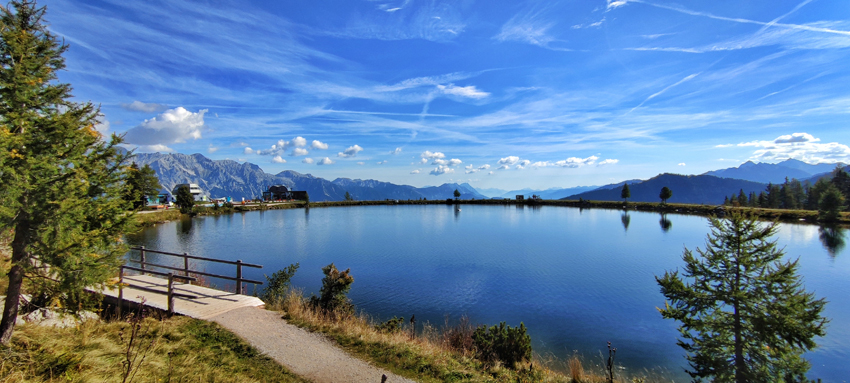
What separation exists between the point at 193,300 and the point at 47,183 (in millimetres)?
6504

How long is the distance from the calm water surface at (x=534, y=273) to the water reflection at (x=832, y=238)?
0.53 ft

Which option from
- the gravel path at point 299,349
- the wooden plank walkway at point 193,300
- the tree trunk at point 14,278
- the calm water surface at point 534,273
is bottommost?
the calm water surface at point 534,273

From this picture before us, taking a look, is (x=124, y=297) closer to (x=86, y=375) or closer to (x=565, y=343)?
(x=86, y=375)

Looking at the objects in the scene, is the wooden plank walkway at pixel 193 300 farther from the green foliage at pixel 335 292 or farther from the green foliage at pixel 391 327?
the green foliage at pixel 391 327

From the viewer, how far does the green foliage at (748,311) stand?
8836 millimetres

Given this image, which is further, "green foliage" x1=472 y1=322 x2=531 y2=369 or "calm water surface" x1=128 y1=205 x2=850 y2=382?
"calm water surface" x1=128 y1=205 x2=850 y2=382

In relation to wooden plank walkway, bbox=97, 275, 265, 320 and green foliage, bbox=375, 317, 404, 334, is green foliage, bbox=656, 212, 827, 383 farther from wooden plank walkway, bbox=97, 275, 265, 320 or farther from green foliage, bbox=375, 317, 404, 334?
wooden plank walkway, bbox=97, 275, 265, 320

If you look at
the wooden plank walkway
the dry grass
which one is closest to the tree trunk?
the wooden plank walkway

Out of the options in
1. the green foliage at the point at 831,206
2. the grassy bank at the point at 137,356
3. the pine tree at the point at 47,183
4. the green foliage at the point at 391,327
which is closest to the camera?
the grassy bank at the point at 137,356

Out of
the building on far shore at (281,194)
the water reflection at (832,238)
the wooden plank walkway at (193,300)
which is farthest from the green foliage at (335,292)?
the building on far shore at (281,194)

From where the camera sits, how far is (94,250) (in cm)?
724

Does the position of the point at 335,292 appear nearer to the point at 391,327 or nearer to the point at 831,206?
the point at 391,327

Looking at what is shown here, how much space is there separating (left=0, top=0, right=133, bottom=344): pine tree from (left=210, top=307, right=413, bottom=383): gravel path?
142 inches

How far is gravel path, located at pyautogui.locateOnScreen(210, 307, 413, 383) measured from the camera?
7.55 m
